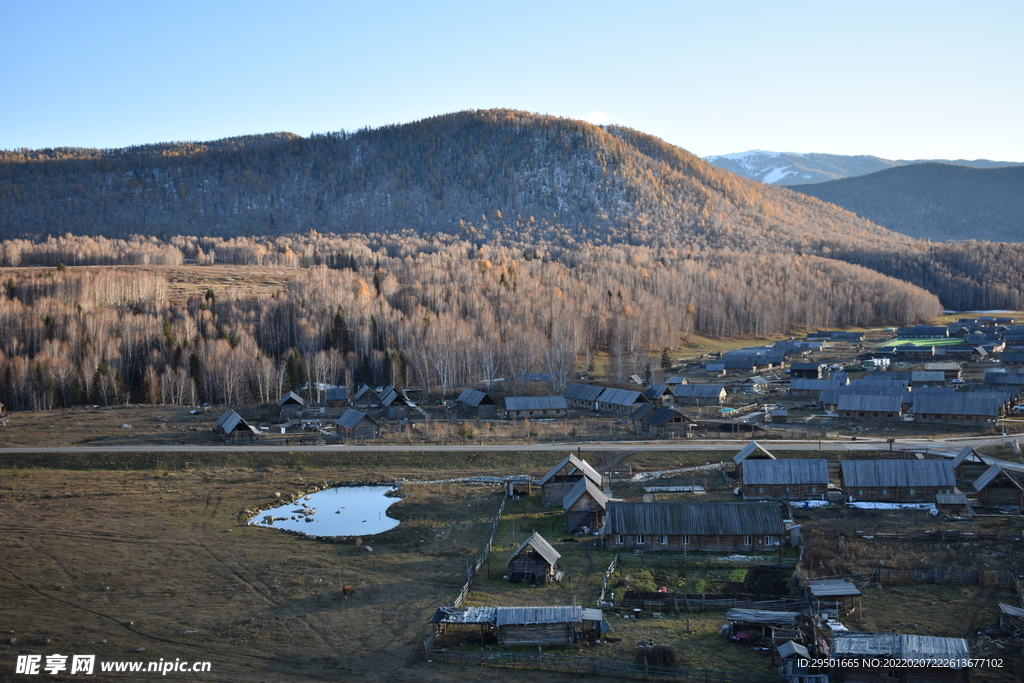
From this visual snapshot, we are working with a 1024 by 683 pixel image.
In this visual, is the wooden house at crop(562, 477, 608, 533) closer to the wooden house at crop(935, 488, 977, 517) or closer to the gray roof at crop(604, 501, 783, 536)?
the gray roof at crop(604, 501, 783, 536)

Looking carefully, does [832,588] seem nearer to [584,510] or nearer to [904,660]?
[904,660]

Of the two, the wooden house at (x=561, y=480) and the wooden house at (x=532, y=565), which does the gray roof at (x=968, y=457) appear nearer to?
the wooden house at (x=561, y=480)

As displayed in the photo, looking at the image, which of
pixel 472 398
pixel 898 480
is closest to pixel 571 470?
pixel 898 480

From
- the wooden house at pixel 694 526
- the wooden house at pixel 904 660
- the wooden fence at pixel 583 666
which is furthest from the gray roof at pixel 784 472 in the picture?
the wooden fence at pixel 583 666

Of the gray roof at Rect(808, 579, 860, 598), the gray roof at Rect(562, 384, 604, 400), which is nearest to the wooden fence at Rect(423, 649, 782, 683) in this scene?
the gray roof at Rect(808, 579, 860, 598)

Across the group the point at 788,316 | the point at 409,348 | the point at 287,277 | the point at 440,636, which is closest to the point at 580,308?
the point at 409,348

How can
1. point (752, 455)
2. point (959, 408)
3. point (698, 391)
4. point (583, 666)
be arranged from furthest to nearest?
point (698, 391) → point (959, 408) → point (752, 455) → point (583, 666)
